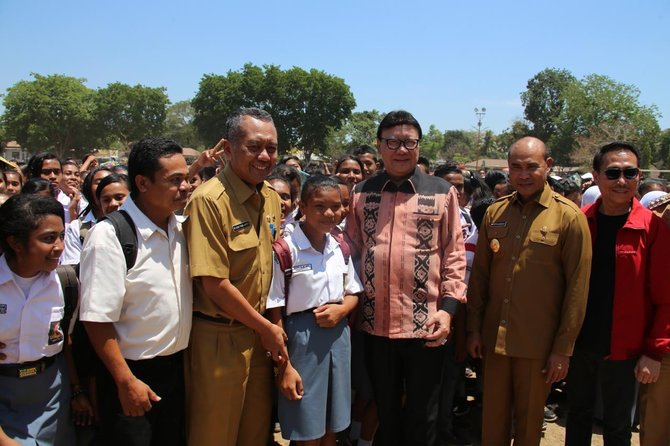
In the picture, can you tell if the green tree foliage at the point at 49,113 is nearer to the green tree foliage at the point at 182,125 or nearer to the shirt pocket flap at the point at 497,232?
the green tree foliage at the point at 182,125

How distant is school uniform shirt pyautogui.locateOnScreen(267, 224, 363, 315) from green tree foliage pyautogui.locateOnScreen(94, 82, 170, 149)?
54060 millimetres

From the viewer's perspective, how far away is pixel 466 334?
11.1 ft

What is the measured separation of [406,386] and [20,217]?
2.40 metres

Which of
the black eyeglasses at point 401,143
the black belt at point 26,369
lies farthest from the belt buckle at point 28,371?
the black eyeglasses at point 401,143

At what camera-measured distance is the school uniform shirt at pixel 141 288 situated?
7.12 ft

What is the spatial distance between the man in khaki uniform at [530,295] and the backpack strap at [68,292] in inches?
96.5

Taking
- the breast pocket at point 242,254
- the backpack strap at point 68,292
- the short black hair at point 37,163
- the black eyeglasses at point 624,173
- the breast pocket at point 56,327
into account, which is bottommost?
the breast pocket at point 56,327

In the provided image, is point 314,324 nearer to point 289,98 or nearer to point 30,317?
point 30,317

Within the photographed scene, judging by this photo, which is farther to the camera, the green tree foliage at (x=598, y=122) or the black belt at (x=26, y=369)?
the green tree foliage at (x=598, y=122)

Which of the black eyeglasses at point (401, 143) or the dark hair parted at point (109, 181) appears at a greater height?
the black eyeglasses at point (401, 143)

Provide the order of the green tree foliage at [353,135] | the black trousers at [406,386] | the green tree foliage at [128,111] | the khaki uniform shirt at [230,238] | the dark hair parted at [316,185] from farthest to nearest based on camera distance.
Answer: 1. the green tree foliage at [353,135]
2. the green tree foliage at [128,111]
3. the black trousers at [406,386]
4. the dark hair parted at [316,185]
5. the khaki uniform shirt at [230,238]

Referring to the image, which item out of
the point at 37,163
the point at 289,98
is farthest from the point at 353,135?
the point at 37,163

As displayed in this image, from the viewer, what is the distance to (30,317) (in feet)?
7.04

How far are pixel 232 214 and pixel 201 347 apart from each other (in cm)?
72
